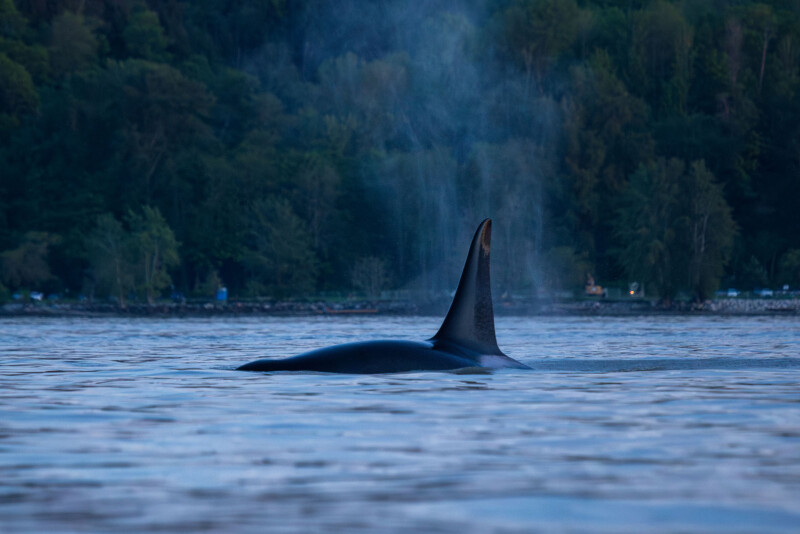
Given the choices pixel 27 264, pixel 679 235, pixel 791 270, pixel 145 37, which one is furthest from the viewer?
pixel 145 37

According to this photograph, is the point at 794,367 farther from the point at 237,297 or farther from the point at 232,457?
the point at 237,297

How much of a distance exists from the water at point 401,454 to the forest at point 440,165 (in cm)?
9152

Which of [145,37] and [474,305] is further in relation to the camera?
[145,37]

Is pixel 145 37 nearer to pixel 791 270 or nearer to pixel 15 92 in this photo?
pixel 15 92

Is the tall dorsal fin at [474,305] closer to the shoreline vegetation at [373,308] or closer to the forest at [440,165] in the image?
the shoreline vegetation at [373,308]

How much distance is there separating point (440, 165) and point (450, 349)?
4245 inches

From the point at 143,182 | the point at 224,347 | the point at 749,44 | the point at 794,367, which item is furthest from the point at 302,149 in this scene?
the point at 794,367

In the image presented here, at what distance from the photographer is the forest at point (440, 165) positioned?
384 feet

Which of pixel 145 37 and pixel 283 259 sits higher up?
pixel 145 37

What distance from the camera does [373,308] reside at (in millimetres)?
113312

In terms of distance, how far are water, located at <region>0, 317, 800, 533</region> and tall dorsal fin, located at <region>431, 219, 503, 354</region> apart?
107 centimetres

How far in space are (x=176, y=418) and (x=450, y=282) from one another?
10786 cm

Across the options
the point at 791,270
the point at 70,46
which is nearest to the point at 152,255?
the point at 70,46

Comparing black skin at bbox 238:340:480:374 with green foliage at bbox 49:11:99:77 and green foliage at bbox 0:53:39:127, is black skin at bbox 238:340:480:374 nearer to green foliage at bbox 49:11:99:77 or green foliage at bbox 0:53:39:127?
green foliage at bbox 0:53:39:127
